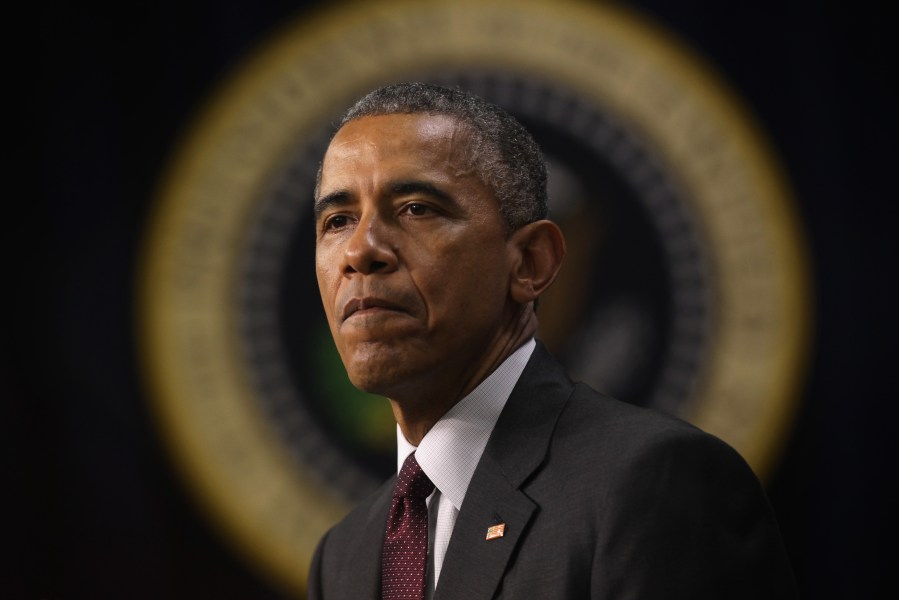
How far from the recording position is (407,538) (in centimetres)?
182

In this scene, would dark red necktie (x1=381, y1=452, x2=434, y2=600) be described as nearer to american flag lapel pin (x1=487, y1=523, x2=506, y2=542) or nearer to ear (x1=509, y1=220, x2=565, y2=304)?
american flag lapel pin (x1=487, y1=523, x2=506, y2=542)

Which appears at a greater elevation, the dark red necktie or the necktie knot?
the necktie knot

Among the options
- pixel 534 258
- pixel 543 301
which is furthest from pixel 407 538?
pixel 543 301

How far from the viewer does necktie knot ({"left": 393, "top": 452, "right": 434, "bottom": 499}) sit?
5.98 ft

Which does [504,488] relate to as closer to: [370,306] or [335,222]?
[370,306]

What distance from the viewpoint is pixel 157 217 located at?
3.67m

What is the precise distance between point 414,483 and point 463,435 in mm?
105

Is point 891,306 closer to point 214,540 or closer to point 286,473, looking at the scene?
point 286,473

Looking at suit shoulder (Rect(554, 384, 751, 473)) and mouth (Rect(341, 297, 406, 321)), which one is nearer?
suit shoulder (Rect(554, 384, 751, 473))

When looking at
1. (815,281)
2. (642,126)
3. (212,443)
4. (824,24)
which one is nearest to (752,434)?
(815,281)

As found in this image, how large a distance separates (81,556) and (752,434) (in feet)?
6.58

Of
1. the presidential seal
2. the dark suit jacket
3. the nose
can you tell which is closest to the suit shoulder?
the dark suit jacket

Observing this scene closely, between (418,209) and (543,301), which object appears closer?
(418,209)

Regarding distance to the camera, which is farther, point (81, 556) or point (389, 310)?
point (81, 556)
